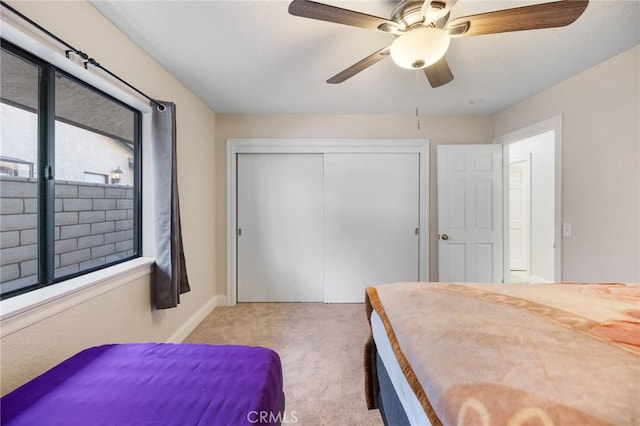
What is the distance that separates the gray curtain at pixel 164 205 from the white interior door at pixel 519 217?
4648 millimetres

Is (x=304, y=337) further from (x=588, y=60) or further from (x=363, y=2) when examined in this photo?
(x=588, y=60)

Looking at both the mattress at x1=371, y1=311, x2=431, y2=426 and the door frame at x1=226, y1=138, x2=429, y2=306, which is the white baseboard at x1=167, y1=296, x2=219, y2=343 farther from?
the mattress at x1=371, y1=311, x2=431, y2=426

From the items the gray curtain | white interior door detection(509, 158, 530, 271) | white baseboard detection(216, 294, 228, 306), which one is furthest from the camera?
white interior door detection(509, 158, 530, 271)

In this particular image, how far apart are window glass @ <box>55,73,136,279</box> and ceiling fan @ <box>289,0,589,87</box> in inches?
56.0

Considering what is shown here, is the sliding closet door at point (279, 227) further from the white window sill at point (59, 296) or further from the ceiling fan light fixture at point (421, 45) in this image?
the ceiling fan light fixture at point (421, 45)

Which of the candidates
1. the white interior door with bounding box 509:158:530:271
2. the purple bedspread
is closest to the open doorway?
the white interior door with bounding box 509:158:530:271

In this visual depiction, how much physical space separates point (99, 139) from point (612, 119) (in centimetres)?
360

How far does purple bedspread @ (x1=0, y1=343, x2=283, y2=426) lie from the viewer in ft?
2.57

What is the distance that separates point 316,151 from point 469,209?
1.93m

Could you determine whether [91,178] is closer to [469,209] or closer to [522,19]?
[522,19]

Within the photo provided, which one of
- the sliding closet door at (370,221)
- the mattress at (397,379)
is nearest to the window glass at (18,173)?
the mattress at (397,379)

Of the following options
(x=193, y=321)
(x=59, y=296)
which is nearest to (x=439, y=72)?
(x=59, y=296)

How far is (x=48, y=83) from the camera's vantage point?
1280 millimetres

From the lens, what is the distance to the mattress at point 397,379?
30.9 inches
